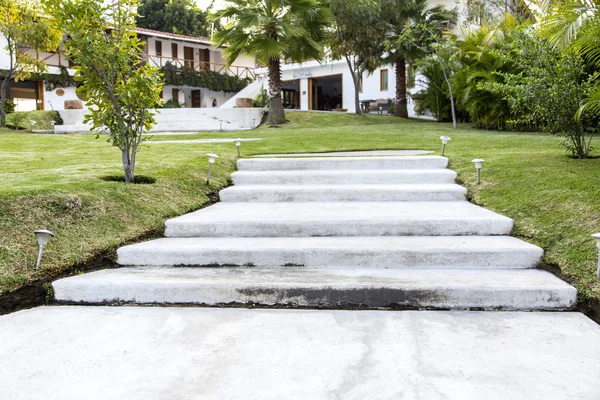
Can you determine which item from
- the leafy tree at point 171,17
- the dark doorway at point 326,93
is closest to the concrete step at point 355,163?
the dark doorway at point 326,93

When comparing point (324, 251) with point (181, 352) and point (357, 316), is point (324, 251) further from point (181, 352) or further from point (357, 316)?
point (181, 352)

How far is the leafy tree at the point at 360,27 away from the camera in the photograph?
62.7 ft

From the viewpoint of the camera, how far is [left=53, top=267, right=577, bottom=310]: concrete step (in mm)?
3055

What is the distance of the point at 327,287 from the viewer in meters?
3.13

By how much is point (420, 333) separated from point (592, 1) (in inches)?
185

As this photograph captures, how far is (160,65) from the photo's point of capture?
2864cm

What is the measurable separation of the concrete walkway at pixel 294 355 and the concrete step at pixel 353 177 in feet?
10.2

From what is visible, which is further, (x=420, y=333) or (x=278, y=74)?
(x=278, y=74)

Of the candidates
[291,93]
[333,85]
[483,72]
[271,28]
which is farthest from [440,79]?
[291,93]

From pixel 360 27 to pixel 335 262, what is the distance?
57.4 feet

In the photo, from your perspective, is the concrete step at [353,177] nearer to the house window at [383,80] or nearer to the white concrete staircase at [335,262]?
the white concrete staircase at [335,262]

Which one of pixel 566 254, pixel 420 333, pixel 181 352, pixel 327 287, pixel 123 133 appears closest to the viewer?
pixel 181 352

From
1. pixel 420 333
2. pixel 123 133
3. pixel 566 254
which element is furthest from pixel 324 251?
pixel 123 133

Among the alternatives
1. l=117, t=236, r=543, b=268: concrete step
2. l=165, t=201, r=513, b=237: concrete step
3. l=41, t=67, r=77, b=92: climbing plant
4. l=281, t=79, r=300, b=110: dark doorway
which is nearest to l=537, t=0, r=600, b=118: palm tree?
l=165, t=201, r=513, b=237: concrete step
